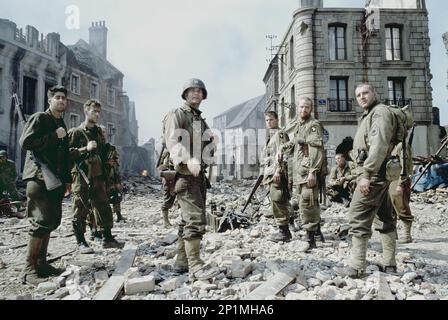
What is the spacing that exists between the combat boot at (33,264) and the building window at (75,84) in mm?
24751

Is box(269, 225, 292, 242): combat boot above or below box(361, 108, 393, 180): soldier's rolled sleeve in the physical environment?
below

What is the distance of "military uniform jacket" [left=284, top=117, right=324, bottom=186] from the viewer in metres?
4.76

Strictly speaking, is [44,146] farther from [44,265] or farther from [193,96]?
[193,96]

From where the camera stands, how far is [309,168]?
477 centimetres

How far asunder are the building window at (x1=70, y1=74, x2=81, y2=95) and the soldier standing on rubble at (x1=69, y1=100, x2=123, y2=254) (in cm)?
2295

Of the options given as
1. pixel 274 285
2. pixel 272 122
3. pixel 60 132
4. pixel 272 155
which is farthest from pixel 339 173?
pixel 60 132

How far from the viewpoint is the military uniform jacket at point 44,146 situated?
11.5 feet

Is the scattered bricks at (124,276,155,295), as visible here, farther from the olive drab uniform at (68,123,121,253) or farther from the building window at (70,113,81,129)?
the building window at (70,113,81,129)

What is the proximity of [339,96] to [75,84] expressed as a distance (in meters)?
20.7

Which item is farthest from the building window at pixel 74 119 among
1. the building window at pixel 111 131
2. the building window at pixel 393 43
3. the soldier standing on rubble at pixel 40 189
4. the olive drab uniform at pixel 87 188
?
the building window at pixel 393 43

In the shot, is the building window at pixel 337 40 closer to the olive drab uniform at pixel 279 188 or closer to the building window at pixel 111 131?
the olive drab uniform at pixel 279 188

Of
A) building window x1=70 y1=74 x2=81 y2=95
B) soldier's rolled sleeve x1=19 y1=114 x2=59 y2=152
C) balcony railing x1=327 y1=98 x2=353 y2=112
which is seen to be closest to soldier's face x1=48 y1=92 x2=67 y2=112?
soldier's rolled sleeve x1=19 y1=114 x2=59 y2=152
